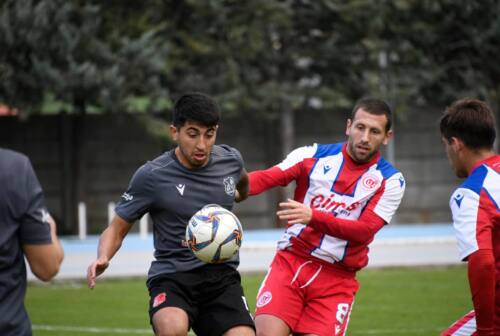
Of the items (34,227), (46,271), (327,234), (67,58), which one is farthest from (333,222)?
(67,58)

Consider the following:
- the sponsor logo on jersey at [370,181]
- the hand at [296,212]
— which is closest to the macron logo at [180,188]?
the hand at [296,212]

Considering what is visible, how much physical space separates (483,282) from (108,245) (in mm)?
2398

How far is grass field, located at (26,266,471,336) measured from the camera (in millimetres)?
11102

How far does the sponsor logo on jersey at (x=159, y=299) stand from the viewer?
6.37 m

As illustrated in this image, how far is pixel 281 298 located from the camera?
23.3 ft

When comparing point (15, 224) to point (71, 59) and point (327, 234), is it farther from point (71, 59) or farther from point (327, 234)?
point (71, 59)

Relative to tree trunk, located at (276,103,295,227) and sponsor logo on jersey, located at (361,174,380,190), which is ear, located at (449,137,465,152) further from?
tree trunk, located at (276,103,295,227)

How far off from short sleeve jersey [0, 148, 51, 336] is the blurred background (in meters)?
16.9

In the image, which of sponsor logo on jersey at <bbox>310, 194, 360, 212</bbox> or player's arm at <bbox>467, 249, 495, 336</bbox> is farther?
sponsor logo on jersey at <bbox>310, 194, 360, 212</bbox>

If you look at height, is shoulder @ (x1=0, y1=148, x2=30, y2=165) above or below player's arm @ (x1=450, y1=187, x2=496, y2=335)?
above

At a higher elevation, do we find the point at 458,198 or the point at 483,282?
the point at 458,198

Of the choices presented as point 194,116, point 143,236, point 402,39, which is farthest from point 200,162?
point 402,39

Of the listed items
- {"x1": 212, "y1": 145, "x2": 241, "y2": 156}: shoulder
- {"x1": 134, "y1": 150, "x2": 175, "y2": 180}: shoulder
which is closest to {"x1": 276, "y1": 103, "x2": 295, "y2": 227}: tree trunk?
{"x1": 212, "y1": 145, "x2": 241, "y2": 156}: shoulder

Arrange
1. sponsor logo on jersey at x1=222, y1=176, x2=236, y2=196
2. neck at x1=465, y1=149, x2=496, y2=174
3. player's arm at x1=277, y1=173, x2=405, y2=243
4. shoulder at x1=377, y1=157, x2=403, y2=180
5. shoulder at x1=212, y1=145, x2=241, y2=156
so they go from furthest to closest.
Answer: shoulder at x1=377, y1=157, x2=403, y2=180, shoulder at x1=212, y1=145, x2=241, y2=156, sponsor logo on jersey at x1=222, y1=176, x2=236, y2=196, player's arm at x1=277, y1=173, x2=405, y2=243, neck at x1=465, y1=149, x2=496, y2=174
